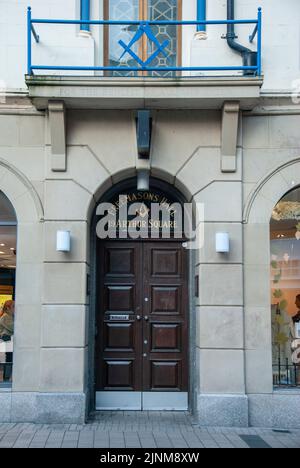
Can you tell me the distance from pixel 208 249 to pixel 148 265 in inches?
49.8

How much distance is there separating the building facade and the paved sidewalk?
9.5 inches

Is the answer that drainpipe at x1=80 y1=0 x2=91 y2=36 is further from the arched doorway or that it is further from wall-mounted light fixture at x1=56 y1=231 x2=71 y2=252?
wall-mounted light fixture at x1=56 y1=231 x2=71 y2=252

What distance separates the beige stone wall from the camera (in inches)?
352

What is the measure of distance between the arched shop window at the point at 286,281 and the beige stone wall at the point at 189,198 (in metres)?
0.28

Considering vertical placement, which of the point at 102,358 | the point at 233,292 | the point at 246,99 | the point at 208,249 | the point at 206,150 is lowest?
the point at 102,358

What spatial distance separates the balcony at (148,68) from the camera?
8664 mm

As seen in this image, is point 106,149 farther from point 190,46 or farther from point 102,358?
point 102,358

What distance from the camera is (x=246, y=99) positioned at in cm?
878

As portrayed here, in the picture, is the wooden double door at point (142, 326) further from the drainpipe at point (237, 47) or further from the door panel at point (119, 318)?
the drainpipe at point (237, 47)

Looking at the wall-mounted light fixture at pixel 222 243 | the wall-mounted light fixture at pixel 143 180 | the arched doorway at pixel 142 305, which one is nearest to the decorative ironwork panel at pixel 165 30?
the wall-mounted light fixture at pixel 143 180

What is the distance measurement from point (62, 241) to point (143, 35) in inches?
148

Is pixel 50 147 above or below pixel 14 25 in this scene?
below

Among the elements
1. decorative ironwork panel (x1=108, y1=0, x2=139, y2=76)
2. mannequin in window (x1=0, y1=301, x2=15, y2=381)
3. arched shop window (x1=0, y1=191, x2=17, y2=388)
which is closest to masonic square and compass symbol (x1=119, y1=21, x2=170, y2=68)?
decorative ironwork panel (x1=108, y1=0, x2=139, y2=76)

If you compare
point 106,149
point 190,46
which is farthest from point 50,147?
point 190,46
